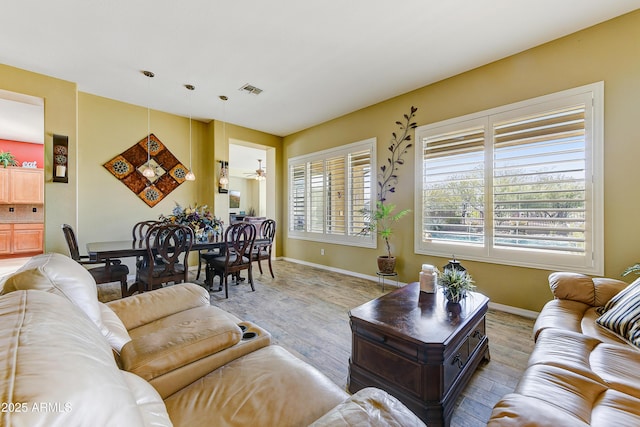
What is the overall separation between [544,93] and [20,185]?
9.78 meters

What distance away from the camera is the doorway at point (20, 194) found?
5.66 meters

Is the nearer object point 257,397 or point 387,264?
point 257,397

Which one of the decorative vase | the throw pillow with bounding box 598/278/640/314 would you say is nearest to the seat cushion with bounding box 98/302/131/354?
the decorative vase

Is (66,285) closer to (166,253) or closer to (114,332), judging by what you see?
(114,332)

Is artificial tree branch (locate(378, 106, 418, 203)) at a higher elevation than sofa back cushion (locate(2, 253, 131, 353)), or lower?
higher

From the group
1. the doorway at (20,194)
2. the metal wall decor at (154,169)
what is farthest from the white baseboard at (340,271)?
the doorway at (20,194)

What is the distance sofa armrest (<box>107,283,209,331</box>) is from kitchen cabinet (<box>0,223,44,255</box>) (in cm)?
662

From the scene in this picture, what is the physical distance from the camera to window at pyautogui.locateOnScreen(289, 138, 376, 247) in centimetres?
448

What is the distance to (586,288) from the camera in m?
1.92

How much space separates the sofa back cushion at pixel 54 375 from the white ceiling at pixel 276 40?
2.68 metres

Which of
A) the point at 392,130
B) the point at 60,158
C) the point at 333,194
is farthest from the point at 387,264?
the point at 60,158

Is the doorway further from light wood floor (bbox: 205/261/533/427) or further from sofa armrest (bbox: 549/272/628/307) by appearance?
sofa armrest (bbox: 549/272/628/307)

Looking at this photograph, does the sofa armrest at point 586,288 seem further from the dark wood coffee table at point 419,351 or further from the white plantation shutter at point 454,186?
the white plantation shutter at point 454,186

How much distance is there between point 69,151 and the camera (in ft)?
11.8
